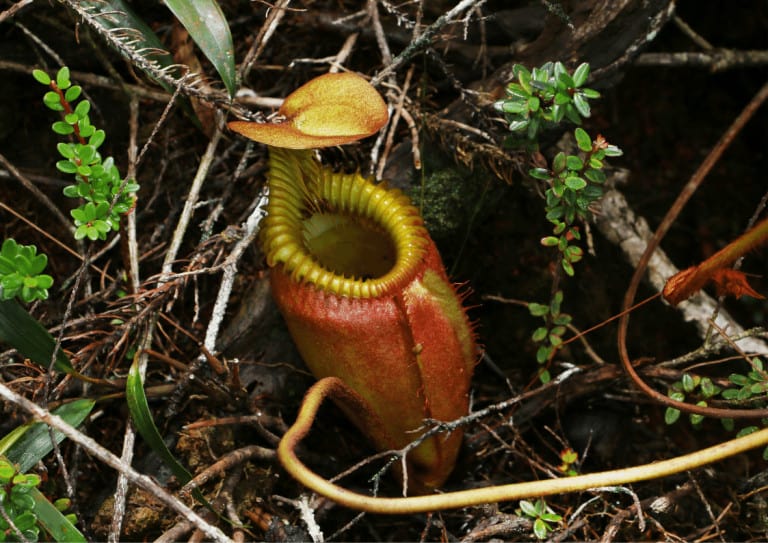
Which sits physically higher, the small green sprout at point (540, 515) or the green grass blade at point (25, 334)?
the green grass blade at point (25, 334)

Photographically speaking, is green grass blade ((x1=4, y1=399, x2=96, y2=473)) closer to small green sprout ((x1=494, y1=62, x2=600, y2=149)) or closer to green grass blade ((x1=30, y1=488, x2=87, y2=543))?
green grass blade ((x1=30, y1=488, x2=87, y2=543))

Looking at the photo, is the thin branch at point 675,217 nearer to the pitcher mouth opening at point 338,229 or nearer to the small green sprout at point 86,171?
the pitcher mouth opening at point 338,229

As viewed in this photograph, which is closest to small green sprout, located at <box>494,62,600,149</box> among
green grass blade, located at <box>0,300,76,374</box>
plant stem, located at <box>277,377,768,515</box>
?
plant stem, located at <box>277,377,768,515</box>

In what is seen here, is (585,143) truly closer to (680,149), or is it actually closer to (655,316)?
(655,316)

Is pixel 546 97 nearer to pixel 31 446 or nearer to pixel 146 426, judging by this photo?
pixel 146 426

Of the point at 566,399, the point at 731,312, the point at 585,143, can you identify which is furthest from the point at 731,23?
the point at 566,399

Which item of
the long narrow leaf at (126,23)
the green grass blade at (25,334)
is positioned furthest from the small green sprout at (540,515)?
the long narrow leaf at (126,23)

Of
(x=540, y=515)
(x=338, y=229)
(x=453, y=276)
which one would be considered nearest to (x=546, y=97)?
(x=338, y=229)
